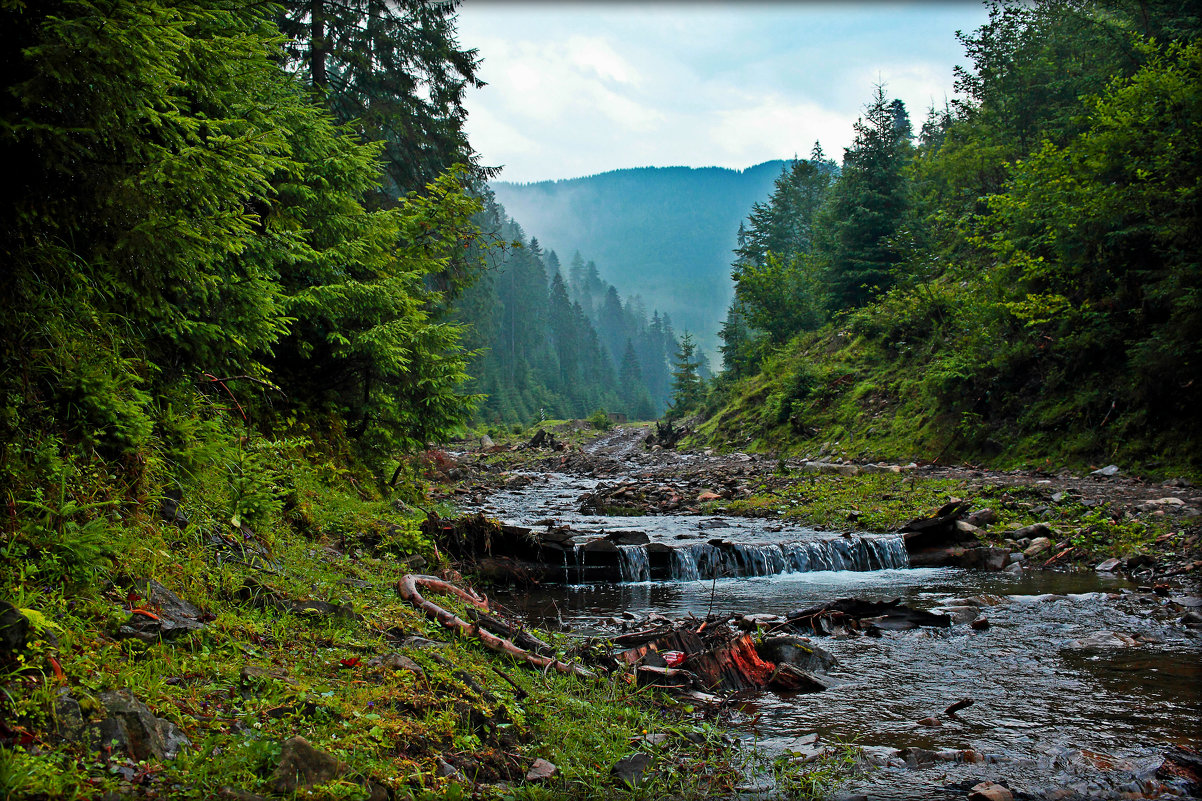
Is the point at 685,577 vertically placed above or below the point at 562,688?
below

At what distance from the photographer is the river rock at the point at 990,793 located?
358 centimetres

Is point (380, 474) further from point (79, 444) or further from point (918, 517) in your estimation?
point (918, 517)

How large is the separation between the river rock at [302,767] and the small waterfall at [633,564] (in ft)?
26.2

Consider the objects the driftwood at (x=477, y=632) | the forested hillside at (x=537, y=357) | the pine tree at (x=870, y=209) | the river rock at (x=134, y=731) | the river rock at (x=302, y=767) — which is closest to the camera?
the river rock at (x=134, y=731)

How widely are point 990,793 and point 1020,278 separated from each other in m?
18.8

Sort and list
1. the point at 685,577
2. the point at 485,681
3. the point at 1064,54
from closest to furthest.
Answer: the point at 485,681 < the point at 685,577 < the point at 1064,54

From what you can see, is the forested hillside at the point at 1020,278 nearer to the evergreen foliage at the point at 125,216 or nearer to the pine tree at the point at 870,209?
the pine tree at the point at 870,209

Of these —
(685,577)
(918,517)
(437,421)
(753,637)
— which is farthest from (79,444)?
(918,517)

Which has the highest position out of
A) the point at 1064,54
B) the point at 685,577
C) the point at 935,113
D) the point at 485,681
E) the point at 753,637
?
the point at 935,113

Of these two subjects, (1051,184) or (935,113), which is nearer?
(1051,184)

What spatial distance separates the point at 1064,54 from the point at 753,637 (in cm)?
3657

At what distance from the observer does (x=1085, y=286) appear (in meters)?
16.3

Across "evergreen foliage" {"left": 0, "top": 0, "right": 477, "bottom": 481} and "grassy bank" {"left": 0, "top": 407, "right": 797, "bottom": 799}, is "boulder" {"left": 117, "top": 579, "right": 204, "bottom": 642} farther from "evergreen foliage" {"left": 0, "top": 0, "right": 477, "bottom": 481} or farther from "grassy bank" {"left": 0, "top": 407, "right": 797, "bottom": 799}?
"evergreen foliage" {"left": 0, "top": 0, "right": 477, "bottom": 481}

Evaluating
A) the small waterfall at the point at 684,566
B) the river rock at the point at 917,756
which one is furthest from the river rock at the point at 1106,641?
the small waterfall at the point at 684,566
